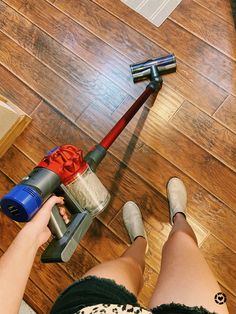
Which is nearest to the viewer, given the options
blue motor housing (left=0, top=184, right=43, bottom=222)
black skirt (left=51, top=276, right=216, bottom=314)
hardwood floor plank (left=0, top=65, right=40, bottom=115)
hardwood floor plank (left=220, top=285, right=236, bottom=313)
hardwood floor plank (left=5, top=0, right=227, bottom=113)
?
black skirt (left=51, top=276, right=216, bottom=314)

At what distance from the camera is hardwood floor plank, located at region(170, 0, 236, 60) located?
183 centimetres

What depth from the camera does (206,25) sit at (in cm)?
186

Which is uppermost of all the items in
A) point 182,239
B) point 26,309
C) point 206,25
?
point 206,25

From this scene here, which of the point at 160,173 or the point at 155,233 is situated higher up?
the point at 160,173

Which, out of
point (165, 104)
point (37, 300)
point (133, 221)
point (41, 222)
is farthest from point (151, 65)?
point (37, 300)

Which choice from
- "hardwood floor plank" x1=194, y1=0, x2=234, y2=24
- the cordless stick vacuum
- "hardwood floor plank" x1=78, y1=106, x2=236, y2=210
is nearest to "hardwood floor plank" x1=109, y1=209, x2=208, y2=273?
"hardwood floor plank" x1=78, y1=106, x2=236, y2=210

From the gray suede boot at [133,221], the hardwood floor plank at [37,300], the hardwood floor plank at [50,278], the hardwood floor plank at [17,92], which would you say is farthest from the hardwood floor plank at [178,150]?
the hardwood floor plank at [37,300]

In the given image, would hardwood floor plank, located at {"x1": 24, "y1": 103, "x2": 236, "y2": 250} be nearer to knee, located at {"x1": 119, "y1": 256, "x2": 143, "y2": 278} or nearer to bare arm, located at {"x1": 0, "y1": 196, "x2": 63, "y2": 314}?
knee, located at {"x1": 119, "y1": 256, "x2": 143, "y2": 278}

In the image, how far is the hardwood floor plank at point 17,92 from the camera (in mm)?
1916

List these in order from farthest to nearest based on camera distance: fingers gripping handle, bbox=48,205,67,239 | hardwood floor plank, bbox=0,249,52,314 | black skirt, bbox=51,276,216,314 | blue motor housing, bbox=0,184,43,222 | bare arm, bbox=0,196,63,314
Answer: hardwood floor plank, bbox=0,249,52,314 < fingers gripping handle, bbox=48,205,67,239 < blue motor housing, bbox=0,184,43,222 < black skirt, bbox=51,276,216,314 < bare arm, bbox=0,196,63,314

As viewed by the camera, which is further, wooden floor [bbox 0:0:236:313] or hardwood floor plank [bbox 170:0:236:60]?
hardwood floor plank [bbox 170:0:236:60]

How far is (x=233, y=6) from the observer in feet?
6.10

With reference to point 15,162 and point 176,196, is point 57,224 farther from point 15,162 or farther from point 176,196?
point 15,162

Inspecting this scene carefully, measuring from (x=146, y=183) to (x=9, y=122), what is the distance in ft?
2.30
